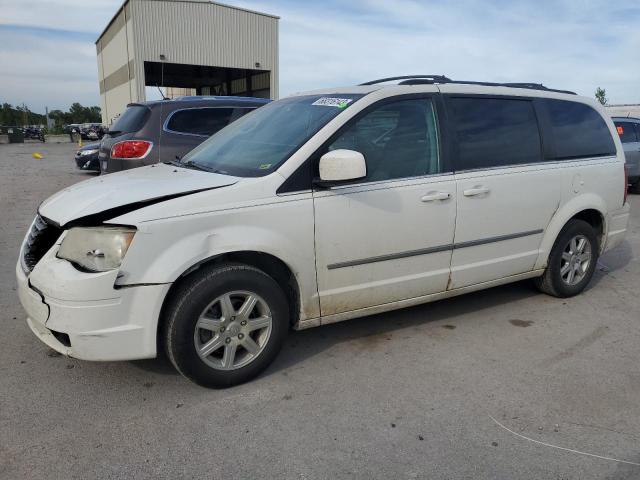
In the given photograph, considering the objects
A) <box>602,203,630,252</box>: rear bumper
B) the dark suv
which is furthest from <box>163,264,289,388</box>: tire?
the dark suv

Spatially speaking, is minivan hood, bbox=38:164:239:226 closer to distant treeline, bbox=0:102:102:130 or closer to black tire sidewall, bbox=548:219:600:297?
black tire sidewall, bbox=548:219:600:297

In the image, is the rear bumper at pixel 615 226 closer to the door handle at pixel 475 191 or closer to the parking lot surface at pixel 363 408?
the parking lot surface at pixel 363 408

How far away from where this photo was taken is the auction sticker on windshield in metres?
3.56

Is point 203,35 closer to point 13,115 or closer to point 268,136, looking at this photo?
point 268,136

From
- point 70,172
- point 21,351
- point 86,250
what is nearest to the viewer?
point 86,250

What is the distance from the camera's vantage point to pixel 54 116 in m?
82.4

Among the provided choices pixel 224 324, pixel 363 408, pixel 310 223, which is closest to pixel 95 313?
pixel 224 324

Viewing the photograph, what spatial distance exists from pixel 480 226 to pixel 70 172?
14.3m

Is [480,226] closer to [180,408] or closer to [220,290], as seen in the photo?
[220,290]

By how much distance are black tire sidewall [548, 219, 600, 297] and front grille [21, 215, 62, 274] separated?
152 inches

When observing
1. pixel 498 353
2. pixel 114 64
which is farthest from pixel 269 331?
pixel 114 64

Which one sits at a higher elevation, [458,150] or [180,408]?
[458,150]

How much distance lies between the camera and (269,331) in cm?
324

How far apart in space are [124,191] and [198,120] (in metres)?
4.80
